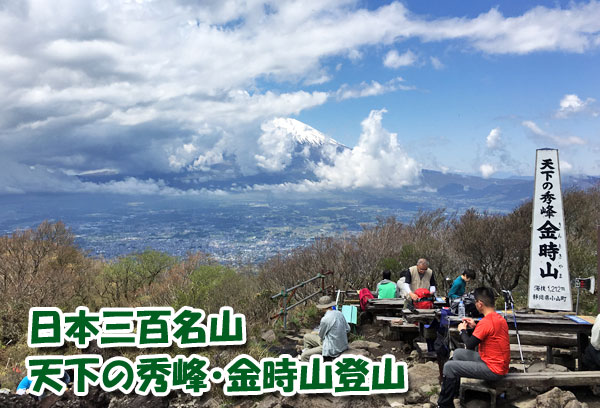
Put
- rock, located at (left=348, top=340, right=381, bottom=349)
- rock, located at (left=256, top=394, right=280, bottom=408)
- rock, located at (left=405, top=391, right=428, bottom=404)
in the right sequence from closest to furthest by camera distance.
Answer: rock, located at (left=405, top=391, right=428, bottom=404) < rock, located at (left=256, top=394, right=280, bottom=408) < rock, located at (left=348, top=340, right=381, bottom=349)

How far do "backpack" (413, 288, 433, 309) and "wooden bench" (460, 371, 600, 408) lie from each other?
10.2ft

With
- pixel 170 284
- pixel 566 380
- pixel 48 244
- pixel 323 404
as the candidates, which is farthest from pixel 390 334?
pixel 48 244

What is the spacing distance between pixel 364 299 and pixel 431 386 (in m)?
3.87

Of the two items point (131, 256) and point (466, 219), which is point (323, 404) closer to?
point (466, 219)

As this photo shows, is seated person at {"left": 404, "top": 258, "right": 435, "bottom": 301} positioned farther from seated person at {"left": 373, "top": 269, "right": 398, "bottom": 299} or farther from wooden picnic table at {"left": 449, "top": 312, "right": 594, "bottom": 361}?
wooden picnic table at {"left": 449, "top": 312, "right": 594, "bottom": 361}

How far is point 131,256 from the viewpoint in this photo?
2845 cm

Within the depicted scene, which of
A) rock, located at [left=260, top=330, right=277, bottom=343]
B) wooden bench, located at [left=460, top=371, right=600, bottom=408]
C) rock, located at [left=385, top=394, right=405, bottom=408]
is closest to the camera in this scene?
wooden bench, located at [left=460, top=371, right=600, bottom=408]

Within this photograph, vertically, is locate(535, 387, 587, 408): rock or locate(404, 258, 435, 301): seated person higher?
locate(404, 258, 435, 301): seated person

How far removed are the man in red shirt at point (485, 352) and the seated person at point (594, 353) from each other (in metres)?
1.79

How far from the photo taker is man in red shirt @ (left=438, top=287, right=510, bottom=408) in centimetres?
552

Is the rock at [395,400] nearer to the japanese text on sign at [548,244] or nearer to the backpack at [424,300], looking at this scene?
the backpack at [424,300]

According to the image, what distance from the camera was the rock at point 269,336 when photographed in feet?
33.3

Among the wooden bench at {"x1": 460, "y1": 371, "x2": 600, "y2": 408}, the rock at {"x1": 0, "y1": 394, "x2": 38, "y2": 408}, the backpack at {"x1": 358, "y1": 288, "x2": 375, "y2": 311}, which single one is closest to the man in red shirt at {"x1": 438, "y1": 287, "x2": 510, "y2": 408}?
the wooden bench at {"x1": 460, "y1": 371, "x2": 600, "y2": 408}

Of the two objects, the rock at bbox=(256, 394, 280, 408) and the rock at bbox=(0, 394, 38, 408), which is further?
the rock at bbox=(0, 394, 38, 408)
